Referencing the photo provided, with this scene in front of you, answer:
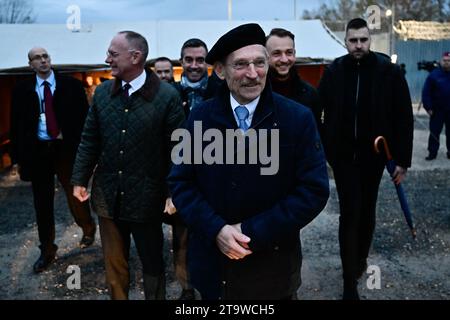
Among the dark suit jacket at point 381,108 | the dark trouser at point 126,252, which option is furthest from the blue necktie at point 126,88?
the dark suit jacket at point 381,108

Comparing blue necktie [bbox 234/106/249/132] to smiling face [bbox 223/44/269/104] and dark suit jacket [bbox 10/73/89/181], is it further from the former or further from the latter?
dark suit jacket [bbox 10/73/89/181]

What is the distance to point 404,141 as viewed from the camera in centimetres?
370

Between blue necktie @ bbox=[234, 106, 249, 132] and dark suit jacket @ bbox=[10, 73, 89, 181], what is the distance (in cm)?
281

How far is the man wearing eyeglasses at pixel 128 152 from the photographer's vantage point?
3.04 meters

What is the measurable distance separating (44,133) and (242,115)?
2.92 m

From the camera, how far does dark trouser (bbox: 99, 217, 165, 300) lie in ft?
10.5

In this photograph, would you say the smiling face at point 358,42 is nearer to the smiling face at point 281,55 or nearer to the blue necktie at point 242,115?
the smiling face at point 281,55

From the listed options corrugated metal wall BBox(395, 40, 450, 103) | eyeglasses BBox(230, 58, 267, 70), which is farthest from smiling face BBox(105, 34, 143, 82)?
corrugated metal wall BBox(395, 40, 450, 103)

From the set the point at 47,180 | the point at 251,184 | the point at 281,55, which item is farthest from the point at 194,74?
the point at 251,184

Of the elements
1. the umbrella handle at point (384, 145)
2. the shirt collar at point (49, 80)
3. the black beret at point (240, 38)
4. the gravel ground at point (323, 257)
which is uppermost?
the black beret at point (240, 38)

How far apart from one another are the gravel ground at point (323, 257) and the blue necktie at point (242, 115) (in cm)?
213

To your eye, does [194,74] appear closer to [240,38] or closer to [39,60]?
[39,60]

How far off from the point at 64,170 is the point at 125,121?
1.90 metres

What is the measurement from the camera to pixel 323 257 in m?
4.68
